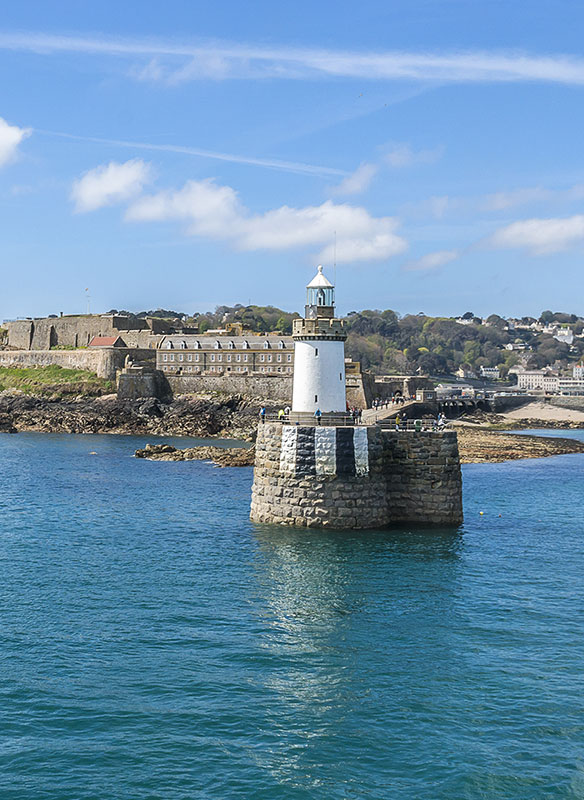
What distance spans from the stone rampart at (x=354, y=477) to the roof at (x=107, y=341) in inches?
3056

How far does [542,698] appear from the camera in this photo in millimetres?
17172

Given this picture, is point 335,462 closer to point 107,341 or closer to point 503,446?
point 503,446

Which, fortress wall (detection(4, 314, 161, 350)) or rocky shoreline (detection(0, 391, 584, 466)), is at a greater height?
fortress wall (detection(4, 314, 161, 350))

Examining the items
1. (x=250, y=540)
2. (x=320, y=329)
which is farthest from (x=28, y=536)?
(x=320, y=329)

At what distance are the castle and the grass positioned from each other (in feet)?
220

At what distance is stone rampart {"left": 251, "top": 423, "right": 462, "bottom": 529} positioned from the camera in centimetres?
2992

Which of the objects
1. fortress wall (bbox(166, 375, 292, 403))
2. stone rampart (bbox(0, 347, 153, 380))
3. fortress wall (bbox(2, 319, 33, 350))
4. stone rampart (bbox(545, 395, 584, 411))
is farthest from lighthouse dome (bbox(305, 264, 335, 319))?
stone rampart (bbox(545, 395, 584, 411))

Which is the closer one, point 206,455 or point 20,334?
point 206,455

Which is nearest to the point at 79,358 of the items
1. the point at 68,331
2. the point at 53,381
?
the point at 53,381

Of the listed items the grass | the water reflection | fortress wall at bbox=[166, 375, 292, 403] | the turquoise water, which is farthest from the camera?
the grass

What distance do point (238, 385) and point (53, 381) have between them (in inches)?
908

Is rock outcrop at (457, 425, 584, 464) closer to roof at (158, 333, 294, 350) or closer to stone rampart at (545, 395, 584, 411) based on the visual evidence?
roof at (158, 333, 294, 350)

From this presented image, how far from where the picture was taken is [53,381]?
332 ft

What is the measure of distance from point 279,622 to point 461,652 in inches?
182
